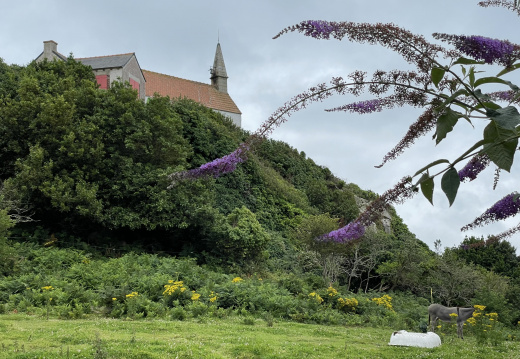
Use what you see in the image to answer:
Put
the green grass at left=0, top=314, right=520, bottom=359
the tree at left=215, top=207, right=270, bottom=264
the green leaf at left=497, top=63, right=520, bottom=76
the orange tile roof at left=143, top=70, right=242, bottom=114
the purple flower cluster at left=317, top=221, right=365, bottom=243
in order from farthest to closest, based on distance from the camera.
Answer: the orange tile roof at left=143, top=70, right=242, bottom=114, the tree at left=215, top=207, right=270, bottom=264, the green grass at left=0, top=314, right=520, bottom=359, the purple flower cluster at left=317, top=221, right=365, bottom=243, the green leaf at left=497, top=63, right=520, bottom=76

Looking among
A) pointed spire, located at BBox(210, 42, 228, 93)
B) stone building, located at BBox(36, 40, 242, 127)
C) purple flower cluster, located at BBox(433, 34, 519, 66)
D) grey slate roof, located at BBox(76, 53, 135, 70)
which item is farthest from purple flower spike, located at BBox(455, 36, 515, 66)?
pointed spire, located at BBox(210, 42, 228, 93)

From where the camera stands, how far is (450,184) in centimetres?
138

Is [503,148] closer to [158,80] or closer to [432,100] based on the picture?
[432,100]

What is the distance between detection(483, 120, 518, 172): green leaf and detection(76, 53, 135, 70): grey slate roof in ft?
87.4

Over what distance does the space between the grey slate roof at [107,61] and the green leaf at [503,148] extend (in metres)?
26.6

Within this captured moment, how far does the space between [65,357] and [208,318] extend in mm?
3771

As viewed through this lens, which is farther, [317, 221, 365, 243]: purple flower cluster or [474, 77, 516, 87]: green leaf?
[317, 221, 365, 243]: purple flower cluster

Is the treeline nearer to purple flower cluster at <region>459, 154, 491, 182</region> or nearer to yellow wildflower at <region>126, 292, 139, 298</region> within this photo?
yellow wildflower at <region>126, 292, 139, 298</region>

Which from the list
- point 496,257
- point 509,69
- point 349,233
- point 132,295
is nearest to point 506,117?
point 509,69

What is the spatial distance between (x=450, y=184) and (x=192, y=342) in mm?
5023

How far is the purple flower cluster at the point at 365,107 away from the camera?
2143 mm

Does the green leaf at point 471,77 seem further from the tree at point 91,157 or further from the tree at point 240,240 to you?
the tree at point 240,240

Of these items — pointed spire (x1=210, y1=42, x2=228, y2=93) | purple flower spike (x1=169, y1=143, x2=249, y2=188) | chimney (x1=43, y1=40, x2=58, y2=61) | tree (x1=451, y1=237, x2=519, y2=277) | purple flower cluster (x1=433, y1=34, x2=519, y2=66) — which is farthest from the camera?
pointed spire (x1=210, y1=42, x2=228, y2=93)

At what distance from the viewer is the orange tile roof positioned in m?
32.9
